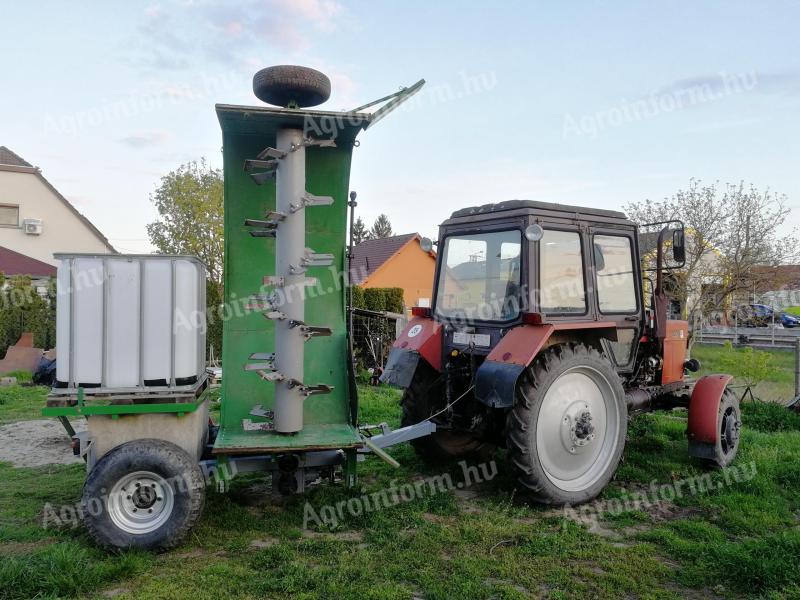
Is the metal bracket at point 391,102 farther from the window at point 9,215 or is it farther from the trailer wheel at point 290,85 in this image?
the window at point 9,215

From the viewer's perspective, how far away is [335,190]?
4.90 meters

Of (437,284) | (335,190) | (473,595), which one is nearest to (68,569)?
(473,595)

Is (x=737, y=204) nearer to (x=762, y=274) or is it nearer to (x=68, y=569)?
(x=762, y=274)

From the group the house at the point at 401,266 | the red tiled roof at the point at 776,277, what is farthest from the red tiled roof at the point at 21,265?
the red tiled roof at the point at 776,277

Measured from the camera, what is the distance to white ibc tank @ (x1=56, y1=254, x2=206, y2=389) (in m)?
3.96

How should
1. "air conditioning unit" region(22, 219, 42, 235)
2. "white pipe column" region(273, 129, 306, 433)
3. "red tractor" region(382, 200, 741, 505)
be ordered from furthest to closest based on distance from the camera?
"air conditioning unit" region(22, 219, 42, 235)
"red tractor" region(382, 200, 741, 505)
"white pipe column" region(273, 129, 306, 433)

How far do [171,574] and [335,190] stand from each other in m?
2.89

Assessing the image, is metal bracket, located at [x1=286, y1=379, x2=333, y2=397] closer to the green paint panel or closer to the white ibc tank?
the green paint panel

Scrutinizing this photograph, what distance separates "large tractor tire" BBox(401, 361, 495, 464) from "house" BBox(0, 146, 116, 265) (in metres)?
21.2

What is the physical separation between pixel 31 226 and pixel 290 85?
22.0 metres

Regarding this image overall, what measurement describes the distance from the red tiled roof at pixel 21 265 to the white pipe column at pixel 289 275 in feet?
56.8

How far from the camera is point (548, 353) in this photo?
4797 millimetres

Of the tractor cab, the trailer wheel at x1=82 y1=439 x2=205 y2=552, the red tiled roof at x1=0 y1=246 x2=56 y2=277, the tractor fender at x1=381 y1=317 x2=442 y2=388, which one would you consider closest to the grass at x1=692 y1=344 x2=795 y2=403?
the tractor cab

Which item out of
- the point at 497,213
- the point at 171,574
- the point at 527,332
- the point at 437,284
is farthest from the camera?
the point at 437,284
